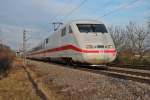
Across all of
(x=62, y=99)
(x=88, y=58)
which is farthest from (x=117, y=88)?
(x=88, y=58)

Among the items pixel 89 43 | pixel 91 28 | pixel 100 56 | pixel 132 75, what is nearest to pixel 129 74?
pixel 132 75

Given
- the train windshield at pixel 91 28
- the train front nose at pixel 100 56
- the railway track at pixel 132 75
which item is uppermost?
the train windshield at pixel 91 28

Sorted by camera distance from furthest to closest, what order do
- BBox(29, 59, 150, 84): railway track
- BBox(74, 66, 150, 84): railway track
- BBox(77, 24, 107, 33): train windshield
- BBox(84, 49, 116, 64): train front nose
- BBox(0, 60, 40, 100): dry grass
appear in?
BBox(77, 24, 107, 33): train windshield → BBox(84, 49, 116, 64): train front nose → BBox(29, 59, 150, 84): railway track → BBox(74, 66, 150, 84): railway track → BBox(0, 60, 40, 100): dry grass

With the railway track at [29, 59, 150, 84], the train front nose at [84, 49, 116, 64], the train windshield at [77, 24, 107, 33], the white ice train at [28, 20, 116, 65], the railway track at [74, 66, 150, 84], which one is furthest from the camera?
the train windshield at [77, 24, 107, 33]

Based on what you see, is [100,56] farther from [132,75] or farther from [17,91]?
[17,91]

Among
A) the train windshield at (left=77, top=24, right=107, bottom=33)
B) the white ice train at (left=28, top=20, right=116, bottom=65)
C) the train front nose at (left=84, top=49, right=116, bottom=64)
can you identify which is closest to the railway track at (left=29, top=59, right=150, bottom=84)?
the train front nose at (left=84, top=49, right=116, bottom=64)

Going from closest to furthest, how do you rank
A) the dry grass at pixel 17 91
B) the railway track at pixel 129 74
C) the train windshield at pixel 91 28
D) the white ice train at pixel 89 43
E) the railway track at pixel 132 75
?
the dry grass at pixel 17 91 → the railway track at pixel 132 75 → the railway track at pixel 129 74 → the white ice train at pixel 89 43 → the train windshield at pixel 91 28

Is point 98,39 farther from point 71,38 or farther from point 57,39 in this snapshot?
point 57,39

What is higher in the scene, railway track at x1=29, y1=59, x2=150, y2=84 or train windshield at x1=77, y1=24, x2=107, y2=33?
train windshield at x1=77, y1=24, x2=107, y2=33

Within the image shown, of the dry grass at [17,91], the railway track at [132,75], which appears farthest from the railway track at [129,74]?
the dry grass at [17,91]

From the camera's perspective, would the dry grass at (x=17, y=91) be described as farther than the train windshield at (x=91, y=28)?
No

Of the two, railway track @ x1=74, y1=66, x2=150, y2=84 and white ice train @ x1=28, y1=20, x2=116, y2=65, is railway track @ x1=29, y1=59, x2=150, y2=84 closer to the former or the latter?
railway track @ x1=74, y1=66, x2=150, y2=84

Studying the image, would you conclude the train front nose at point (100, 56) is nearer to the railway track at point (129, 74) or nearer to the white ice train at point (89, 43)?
the white ice train at point (89, 43)

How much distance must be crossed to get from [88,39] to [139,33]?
151 feet
